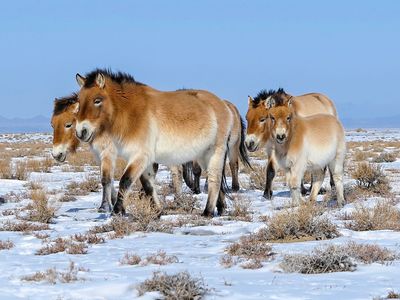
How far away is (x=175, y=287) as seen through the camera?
483 cm

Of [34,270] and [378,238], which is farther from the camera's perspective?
[378,238]

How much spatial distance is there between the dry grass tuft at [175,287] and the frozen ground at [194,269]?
71 mm

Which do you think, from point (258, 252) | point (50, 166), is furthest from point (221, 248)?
point (50, 166)

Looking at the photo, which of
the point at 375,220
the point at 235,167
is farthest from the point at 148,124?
the point at 235,167

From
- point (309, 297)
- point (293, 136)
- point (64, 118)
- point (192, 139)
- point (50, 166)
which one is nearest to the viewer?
point (309, 297)

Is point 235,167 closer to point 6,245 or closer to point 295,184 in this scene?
point 295,184

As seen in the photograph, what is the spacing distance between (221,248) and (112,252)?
1.19 meters

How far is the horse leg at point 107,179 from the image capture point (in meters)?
9.56

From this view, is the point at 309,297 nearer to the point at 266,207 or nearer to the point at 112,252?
the point at 112,252

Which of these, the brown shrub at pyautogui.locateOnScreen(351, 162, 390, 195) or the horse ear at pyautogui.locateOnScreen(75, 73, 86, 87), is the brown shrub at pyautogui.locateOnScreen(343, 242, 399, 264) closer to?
the horse ear at pyautogui.locateOnScreen(75, 73, 86, 87)

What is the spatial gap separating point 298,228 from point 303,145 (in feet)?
9.04

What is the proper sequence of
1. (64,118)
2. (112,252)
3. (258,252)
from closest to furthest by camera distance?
(258,252) → (112,252) → (64,118)

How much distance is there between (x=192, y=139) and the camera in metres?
9.32

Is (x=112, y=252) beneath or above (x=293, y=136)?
beneath
